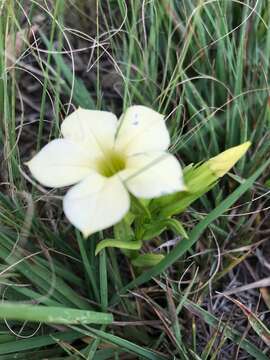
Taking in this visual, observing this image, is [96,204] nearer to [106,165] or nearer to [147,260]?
[106,165]

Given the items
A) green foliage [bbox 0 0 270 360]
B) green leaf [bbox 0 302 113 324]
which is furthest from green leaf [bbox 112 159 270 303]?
green leaf [bbox 0 302 113 324]

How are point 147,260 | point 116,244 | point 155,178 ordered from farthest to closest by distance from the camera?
point 147,260, point 116,244, point 155,178

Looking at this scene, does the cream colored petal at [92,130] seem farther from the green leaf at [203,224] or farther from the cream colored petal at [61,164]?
the green leaf at [203,224]

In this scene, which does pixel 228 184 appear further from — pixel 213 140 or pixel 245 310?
pixel 245 310

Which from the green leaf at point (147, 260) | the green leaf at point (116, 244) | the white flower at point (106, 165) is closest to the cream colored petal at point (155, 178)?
the white flower at point (106, 165)

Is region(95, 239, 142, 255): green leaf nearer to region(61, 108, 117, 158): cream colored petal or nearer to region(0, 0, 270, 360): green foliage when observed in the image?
region(0, 0, 270, 360): green foliage

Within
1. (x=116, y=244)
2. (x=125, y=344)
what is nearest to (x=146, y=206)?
(x=116, y=244)
